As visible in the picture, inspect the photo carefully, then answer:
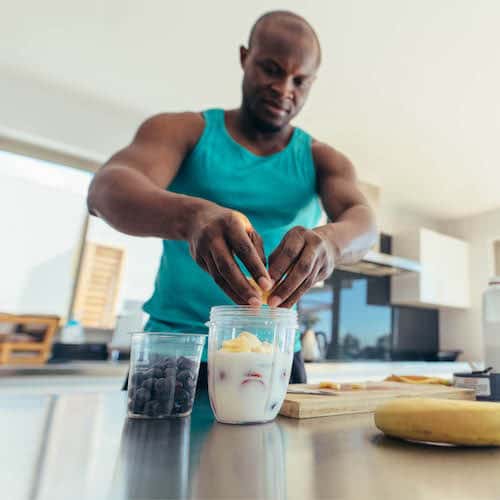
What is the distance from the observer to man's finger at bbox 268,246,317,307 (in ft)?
1.77

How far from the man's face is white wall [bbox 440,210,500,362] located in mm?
3565

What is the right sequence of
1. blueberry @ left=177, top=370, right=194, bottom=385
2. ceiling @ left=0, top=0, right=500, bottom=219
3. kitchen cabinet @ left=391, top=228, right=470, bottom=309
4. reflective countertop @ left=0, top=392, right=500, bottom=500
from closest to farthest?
reflective countertop @ left=0, top=392, right=500, bottom=500
blueberry @ left=177, top=370, right=194, bottom=385
ceiling @ left=0, top=0, right=500, bottom=219
kitchen cabinet @ left=391, top=228, right=470, bottom=309

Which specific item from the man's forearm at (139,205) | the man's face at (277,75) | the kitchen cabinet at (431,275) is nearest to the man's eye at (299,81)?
the man's face at (277,75)

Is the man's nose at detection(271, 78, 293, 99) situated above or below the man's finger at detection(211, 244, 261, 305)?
above

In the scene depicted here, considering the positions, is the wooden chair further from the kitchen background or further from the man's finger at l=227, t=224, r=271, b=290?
the man's finger at l=227, t=224, r=271, b=290

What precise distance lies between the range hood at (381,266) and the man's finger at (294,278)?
8.30 ft

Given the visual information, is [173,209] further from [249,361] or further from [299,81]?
[299,81]

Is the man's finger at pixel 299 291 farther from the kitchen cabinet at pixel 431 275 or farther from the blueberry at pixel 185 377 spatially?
the kitchen cabinet at pixel 431 275

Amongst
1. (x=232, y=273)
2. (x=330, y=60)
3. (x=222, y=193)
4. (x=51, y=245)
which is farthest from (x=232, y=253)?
(x=51, y=245)

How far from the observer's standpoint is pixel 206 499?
0.26 metres

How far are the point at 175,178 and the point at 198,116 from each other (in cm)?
14

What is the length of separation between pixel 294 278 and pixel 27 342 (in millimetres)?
1977

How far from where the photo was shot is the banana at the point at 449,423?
419 mm

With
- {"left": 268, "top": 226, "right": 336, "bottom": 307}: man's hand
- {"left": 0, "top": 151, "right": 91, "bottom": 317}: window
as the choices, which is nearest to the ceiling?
{"left": 0, "top": 151, "right": 91, "bottom": 317}: window
